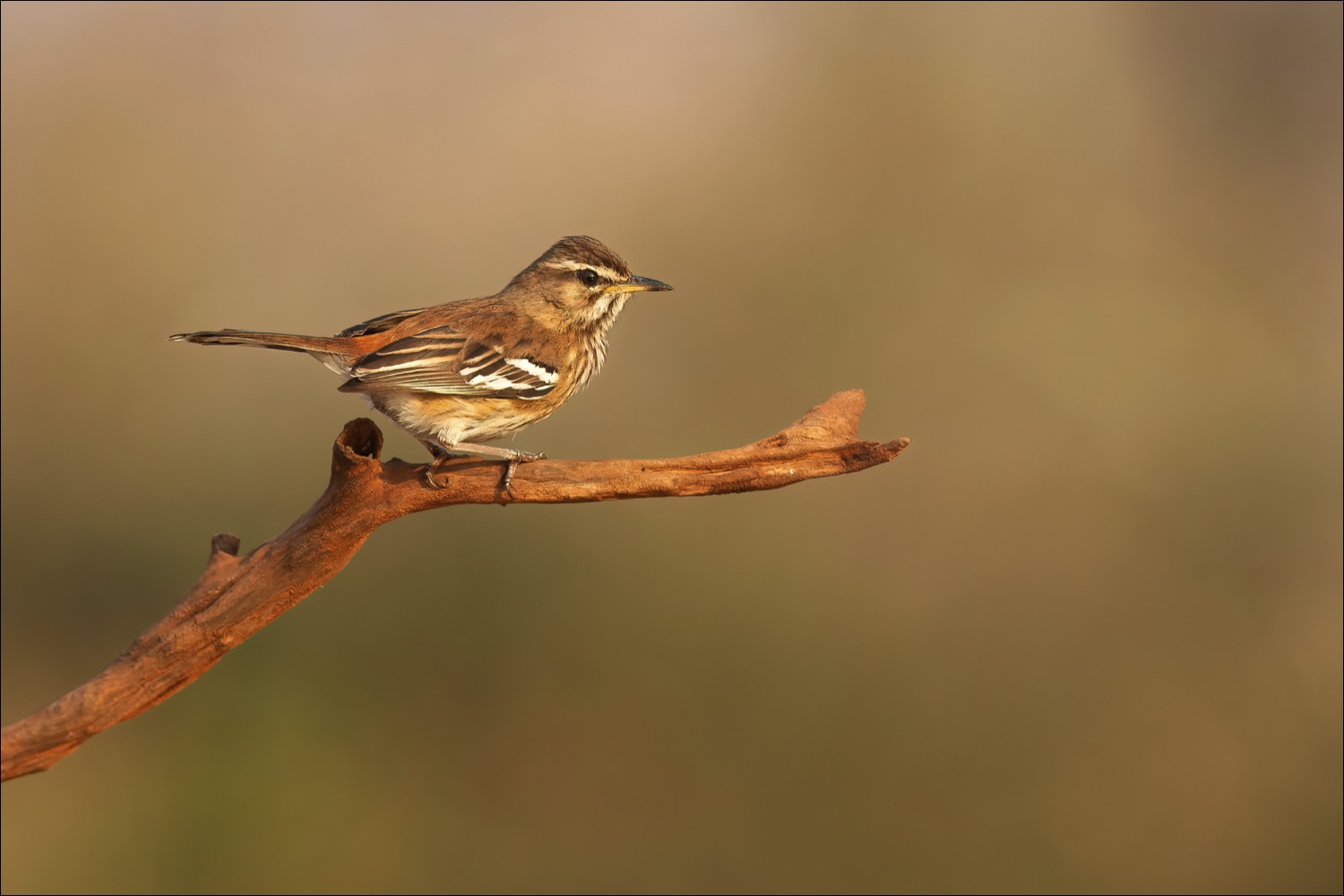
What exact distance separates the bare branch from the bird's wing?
53 cm

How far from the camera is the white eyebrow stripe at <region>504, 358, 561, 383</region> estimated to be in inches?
200

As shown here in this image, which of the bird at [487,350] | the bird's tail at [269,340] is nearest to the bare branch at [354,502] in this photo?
the bird at [487,350]

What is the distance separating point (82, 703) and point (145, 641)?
28 cm

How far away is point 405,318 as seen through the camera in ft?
16.9

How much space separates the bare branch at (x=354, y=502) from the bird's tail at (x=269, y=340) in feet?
2.13

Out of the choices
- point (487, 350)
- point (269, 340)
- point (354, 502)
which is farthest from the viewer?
point (487, 350)

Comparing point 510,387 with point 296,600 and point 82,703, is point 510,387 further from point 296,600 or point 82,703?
point 82,703

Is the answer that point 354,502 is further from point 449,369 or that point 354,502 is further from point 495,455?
point 449,369

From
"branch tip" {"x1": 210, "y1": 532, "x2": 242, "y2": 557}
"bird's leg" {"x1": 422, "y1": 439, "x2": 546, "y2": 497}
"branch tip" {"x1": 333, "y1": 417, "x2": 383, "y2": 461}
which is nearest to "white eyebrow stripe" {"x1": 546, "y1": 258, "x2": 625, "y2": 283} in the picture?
"bird's leg" {"x1": 422, "y1": 439, "x2": 546, "y2": 497}

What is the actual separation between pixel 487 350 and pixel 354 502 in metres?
1.30

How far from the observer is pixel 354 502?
13.1ft

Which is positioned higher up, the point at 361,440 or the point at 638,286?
the point at 638,286

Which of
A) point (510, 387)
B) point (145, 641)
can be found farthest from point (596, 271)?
point (145, 641)

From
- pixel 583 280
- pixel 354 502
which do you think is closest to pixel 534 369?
pixel 583 280
